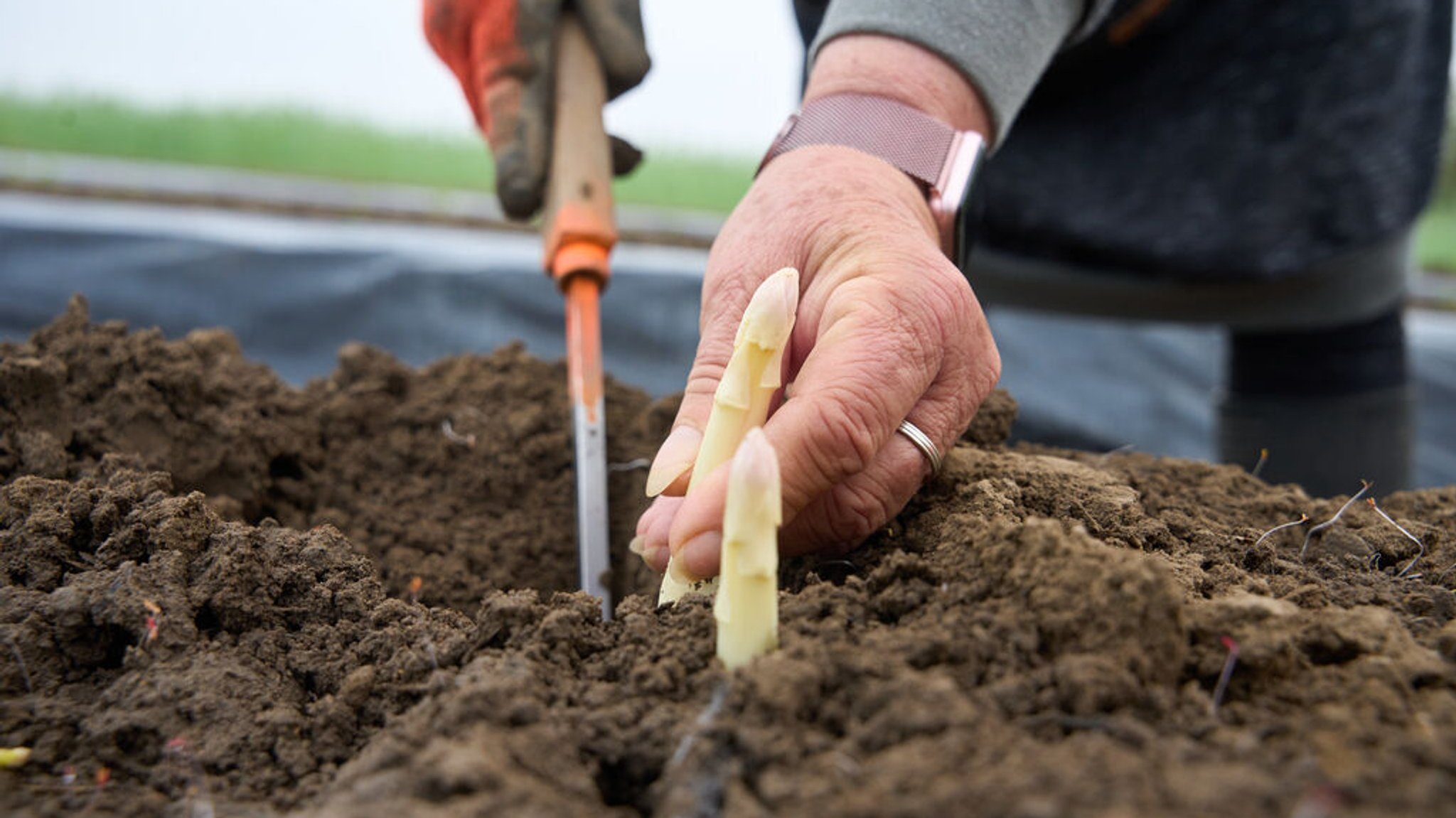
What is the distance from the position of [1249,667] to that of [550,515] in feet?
2.96

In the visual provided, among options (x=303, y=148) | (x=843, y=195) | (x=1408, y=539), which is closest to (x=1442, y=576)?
(x=1408, y=539)

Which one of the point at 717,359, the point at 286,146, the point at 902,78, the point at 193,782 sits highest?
the point at 286,146

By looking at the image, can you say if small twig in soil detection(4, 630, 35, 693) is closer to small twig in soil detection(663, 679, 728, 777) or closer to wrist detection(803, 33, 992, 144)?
small twig in soil detection(663, 679, 728, 777)

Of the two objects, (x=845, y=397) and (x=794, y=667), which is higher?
(x=845, y=397)

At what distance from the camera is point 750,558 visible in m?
0.61

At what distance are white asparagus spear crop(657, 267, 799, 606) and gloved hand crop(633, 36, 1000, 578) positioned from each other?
24 mm

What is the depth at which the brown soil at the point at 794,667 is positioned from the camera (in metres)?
0.51

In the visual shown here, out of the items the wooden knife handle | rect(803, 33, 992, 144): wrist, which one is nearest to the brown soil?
rect(803, 33, 992, 144): wrist

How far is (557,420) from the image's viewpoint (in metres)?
1.42

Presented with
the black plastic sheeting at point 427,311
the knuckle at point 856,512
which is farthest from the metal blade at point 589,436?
the black plastic sheeting at point 427,311

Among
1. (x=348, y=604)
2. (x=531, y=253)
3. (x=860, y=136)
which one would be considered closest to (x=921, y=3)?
(x=860, y=136)

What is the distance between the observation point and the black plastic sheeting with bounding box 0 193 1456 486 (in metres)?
2.47

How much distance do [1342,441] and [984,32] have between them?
4.18ft

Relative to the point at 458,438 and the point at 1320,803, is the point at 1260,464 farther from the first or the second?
the point at 458,438
